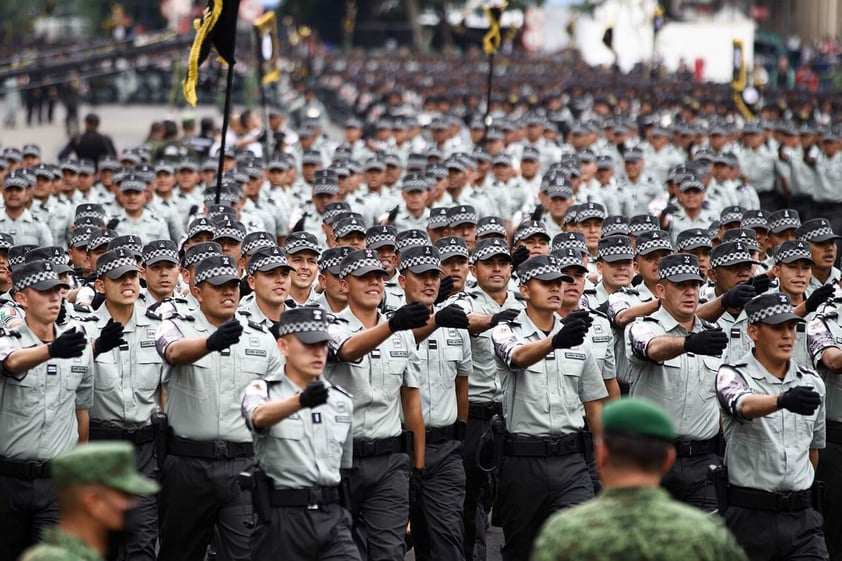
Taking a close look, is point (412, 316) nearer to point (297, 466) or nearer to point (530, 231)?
point (297, 466)

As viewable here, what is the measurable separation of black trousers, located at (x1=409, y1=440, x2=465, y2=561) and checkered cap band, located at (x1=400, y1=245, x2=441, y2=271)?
1107 mm

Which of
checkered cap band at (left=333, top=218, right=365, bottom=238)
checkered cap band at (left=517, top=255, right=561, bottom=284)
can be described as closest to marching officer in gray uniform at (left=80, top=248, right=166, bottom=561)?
checkered cap band at (left=517, top=255, right=561, bottom=284)

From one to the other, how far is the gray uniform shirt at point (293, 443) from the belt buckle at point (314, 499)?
1.3 inches

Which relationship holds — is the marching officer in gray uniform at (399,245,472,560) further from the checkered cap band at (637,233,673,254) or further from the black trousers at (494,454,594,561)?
the checkered cap band at (637,233,673,254)

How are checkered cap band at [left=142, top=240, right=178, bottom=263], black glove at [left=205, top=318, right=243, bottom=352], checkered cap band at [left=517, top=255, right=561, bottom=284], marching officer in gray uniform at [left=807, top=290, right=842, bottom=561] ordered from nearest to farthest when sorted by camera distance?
black glove at [left=205, top=318, right=243, bottom=352]
checkered cap band at [left=517, top=255, right=561, bottom=284]
marching officer in gray uniform at [left=807, top=290, right=842, bottom=561]
checkered cap band at [left=142, top=240, right=178, bottom=263]

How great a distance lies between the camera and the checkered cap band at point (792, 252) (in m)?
11.0

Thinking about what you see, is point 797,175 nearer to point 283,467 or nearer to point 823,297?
point 823,297

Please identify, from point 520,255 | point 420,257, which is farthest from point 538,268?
point 520,255

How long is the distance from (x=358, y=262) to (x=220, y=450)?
1.34m

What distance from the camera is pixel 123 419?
10125mm

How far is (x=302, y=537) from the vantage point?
8016 mm

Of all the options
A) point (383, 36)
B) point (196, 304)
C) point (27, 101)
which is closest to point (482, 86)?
point (27, 101)

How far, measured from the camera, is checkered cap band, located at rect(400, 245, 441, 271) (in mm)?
10172

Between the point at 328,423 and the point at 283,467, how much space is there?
315mm
